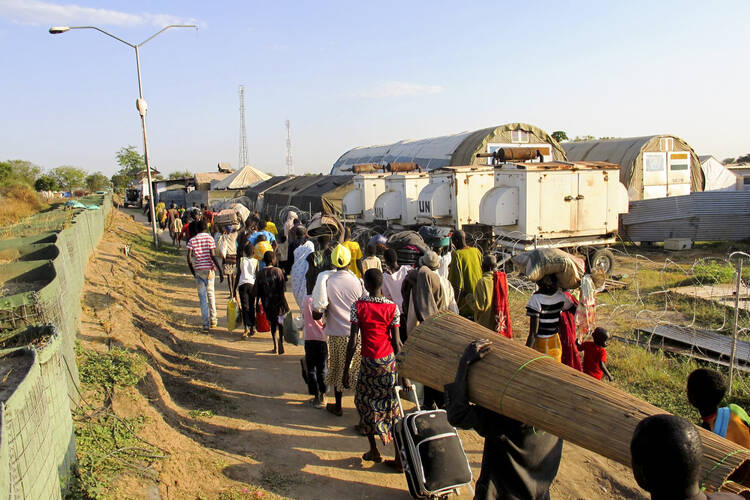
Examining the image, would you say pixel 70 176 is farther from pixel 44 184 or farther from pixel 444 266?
pixel 444 266

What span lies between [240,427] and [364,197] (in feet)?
34.4

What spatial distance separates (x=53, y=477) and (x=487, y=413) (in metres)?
2.46

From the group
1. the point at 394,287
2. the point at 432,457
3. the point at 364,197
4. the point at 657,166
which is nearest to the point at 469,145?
the point at 364,197

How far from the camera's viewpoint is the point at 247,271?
8227 millimetres

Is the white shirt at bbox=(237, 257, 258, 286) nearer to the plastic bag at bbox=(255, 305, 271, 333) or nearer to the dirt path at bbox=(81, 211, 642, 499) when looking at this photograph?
the plastic bag at bbox=(255, 305, 271, 333)

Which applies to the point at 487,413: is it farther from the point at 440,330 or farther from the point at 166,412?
the point at 166,412

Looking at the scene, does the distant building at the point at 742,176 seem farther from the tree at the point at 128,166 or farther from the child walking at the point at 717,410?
the tree at the point at 128,166

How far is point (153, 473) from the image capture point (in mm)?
4086

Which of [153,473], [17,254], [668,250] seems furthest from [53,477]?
[668,250]

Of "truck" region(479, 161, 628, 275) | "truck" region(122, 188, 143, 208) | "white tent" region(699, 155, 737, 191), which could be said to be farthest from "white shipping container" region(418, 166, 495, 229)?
"truck" region(122, 188, 143, 208)

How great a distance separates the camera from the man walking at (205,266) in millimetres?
8656

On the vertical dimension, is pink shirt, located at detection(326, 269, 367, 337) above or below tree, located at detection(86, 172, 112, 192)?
below

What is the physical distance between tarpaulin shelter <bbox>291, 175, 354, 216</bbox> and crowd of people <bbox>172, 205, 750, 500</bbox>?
881 centimetres

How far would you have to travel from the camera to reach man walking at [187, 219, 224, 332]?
866 cm
